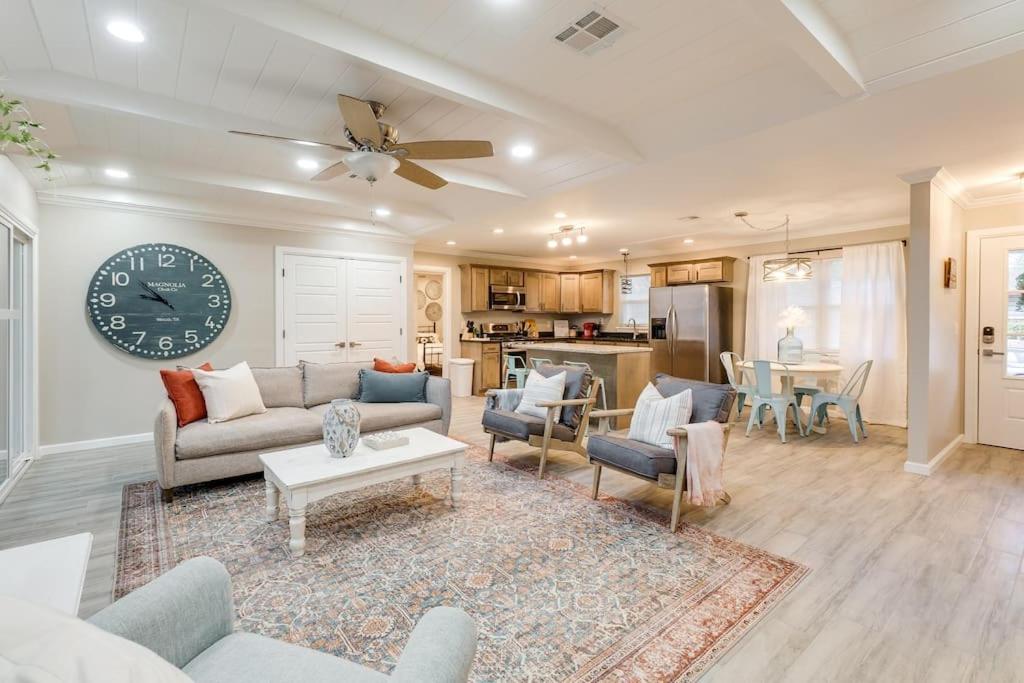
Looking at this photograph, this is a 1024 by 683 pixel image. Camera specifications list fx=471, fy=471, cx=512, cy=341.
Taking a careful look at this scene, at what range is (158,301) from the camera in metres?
4.77

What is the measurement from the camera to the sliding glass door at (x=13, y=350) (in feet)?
11.2

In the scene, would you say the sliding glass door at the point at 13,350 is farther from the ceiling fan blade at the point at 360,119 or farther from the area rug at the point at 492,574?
the ceiling fan blade at the point at 360,119

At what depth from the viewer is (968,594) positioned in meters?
2.18

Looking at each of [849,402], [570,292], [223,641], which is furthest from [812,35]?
[570,292]

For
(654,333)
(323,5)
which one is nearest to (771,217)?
(654,333)

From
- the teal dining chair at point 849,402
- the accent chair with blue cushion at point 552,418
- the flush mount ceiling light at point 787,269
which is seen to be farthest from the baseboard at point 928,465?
the accent chair with blue cushion at point 552,418

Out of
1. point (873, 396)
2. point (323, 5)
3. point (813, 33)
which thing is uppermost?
point (323, 5)

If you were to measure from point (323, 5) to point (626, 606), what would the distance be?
2965 millimetres

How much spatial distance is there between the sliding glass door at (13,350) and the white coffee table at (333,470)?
2298 millimetres

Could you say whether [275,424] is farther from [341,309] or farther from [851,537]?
[851,537]

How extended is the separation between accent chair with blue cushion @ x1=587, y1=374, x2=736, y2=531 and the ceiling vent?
2116 mm

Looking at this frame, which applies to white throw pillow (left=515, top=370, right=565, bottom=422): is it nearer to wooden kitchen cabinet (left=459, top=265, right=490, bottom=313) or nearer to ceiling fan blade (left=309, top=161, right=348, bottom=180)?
ceiling fan blade (left=309, top=161, right=348, bottom=180)

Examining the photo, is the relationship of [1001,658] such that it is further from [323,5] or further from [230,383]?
[230,383]

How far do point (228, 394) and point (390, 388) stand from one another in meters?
1.35
